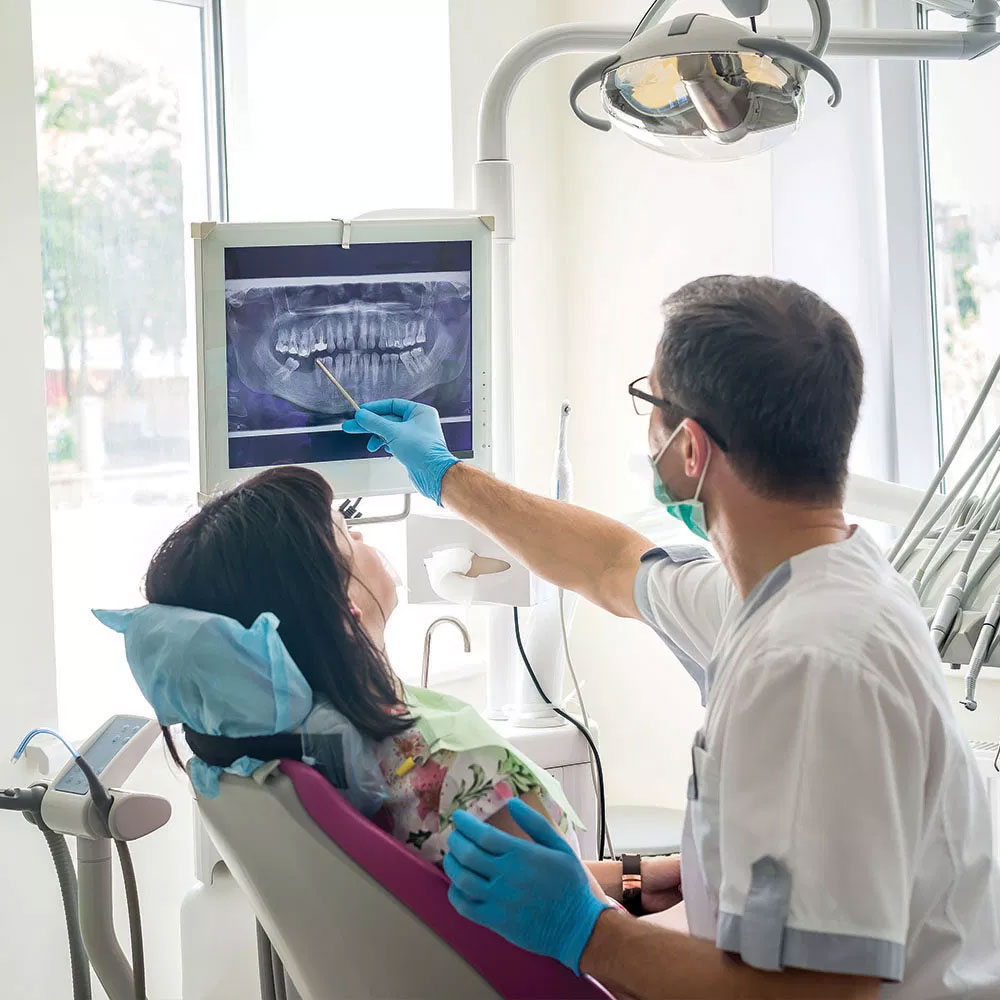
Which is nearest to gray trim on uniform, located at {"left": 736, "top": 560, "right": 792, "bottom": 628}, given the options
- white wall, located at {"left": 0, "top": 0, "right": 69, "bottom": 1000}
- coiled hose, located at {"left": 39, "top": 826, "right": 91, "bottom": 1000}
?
coiled hose, located at {"left": 39, "top": 826, "right": 91, "bottom": 1000}

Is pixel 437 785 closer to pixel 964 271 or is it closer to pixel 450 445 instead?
pixel 450 445

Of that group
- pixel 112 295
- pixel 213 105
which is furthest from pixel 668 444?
pixel 213 105

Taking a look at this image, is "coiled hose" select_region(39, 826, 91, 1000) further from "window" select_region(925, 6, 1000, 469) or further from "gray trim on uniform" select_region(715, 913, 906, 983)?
"window" select_region(925, 6, 1000, 469)

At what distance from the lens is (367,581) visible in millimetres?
1612

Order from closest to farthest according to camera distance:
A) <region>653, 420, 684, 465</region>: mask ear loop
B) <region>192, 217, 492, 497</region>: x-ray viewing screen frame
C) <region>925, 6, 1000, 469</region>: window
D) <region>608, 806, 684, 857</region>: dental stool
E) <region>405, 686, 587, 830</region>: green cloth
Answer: <region>653, 420, 684, 465</region>: mask ear loop < <region>405, 686, 587, 830</region>: green cloth < <region>192, 217, 492, 497</region>: x-ray viewing screen frame < <region>608, 806, 684, 857</region>: dental stool < <region>925, 6, 1000, 469</region>: window

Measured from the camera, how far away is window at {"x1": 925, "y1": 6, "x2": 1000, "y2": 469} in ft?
9.31

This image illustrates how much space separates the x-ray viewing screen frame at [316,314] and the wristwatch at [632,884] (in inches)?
28.8

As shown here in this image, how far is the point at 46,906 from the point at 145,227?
1482mm

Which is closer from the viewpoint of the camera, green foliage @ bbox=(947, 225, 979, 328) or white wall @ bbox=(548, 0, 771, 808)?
green foliage @ bbox=(947, 225, 979, 328)

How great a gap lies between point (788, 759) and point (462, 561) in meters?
1.05

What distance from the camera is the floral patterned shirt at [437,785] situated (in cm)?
141

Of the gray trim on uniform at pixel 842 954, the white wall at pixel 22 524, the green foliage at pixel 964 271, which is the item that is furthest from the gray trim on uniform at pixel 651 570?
the green foliage at pixel 964 271

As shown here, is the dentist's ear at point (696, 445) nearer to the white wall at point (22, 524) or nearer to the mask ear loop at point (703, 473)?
the mask ear loop at point (703, 473)

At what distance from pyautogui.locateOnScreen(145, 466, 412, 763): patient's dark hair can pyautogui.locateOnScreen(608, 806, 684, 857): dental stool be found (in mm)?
1183
